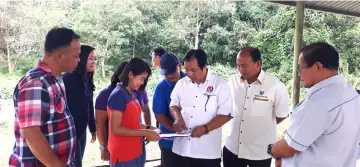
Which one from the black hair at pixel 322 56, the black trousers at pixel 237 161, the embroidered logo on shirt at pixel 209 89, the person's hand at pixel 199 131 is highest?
the black hair at pixel 322 56

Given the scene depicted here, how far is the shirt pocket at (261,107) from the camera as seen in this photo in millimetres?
2371

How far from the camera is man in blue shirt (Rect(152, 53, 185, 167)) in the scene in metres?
2.51

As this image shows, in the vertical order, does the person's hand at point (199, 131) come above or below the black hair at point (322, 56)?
below

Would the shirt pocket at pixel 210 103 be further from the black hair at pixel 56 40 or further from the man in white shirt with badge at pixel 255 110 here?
the black hair at pixel 56 40

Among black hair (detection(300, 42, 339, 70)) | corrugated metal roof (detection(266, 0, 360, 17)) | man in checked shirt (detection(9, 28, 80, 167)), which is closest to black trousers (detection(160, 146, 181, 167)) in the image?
man in checked shirt (detection(9, 28, 80, 167))

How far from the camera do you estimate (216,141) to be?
2316mm

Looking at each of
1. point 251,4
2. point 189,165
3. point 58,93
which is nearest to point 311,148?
point 189,165

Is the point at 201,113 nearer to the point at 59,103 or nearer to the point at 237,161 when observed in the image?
the point at 237,161

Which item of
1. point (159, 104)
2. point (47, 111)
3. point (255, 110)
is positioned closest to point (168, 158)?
point (159, 104)

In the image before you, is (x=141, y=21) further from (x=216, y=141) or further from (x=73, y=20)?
(x=216, y=141)

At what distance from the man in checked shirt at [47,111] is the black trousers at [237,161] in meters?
1.22

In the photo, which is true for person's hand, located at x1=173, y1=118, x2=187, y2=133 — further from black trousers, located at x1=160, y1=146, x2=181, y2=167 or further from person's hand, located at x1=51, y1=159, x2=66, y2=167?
person's hand, located at x1=51, y1=159, x2=66, y2=167

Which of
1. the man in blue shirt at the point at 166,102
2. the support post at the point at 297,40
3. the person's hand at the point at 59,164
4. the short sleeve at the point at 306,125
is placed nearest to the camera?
the short sleeve at the point at 306,125

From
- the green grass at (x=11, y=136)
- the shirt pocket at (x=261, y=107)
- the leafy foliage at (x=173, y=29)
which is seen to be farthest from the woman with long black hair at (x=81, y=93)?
the leafy foliage at (x=173, y=29)
